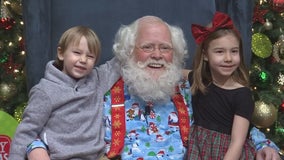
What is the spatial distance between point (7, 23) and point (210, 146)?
2.15m

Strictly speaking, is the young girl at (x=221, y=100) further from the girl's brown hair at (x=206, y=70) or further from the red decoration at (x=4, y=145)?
the red decoration at (x=4, y=145)

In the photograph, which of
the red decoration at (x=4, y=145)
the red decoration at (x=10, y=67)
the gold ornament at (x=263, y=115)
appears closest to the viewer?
the red decoration at (x=4, y=145)

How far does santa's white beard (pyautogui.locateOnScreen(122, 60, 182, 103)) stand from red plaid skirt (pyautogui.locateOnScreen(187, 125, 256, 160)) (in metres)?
0.29

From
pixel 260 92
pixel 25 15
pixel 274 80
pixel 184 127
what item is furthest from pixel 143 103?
pixel 274 80

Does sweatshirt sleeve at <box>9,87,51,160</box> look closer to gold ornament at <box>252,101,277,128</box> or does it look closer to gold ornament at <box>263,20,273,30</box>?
gold ornament at <box>252,101,277,128</box>

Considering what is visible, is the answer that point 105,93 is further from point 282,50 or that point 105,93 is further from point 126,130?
point 282,50

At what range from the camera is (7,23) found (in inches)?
144

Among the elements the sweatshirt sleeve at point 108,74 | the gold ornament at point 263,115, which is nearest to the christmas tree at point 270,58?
the gold ornament at point 263,115

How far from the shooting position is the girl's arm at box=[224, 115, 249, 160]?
225 cm

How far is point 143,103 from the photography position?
252cm

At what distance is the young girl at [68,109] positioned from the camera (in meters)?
2.25

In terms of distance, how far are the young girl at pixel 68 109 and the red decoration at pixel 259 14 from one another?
6.06 ft

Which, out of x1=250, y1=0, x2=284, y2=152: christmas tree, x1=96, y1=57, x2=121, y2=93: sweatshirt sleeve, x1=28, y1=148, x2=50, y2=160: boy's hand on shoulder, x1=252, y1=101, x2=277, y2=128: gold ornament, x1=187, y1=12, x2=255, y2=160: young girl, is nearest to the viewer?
x1=28, y1=148, x2=50, y2=160: boy's hand on shoulder

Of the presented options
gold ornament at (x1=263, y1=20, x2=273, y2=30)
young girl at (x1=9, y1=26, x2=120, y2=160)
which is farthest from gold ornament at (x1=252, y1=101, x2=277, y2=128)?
Result: young girl at (x1=9, y1=26, x2=120, y2=160)
